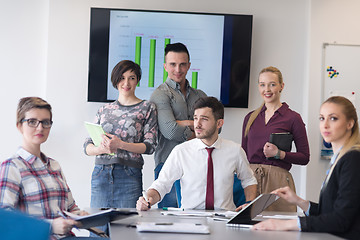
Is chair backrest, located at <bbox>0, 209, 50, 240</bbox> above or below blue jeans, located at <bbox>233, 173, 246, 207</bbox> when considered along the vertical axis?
above

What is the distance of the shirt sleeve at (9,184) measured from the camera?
2.34m

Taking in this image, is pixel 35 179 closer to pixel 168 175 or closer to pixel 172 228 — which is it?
pixel 172 228

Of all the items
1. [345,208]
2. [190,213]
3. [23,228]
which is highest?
[23,228]

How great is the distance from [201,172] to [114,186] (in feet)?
2.35

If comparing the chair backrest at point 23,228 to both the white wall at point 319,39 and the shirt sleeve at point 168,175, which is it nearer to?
the shirt sleeve at point 168,175

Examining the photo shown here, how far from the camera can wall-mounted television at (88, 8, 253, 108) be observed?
4.86m

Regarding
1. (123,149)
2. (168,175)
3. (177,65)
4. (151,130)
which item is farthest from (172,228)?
(177,65)

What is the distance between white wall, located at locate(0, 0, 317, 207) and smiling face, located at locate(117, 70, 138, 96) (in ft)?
4.22

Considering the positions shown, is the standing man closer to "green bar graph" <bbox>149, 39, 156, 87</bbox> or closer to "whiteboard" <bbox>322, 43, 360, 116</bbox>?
"green bar graph" <bbox>149, 39, 156, 87</bbox>

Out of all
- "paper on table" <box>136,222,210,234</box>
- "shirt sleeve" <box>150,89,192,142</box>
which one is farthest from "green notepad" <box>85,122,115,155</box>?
"paper on table" <box>136,222,210,234</box>

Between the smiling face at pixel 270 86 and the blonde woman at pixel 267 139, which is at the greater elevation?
the smiling face at pixel 270 86

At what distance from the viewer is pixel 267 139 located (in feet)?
11.8

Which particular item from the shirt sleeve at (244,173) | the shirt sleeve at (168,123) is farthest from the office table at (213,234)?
the shirt sleeve at (168,123)

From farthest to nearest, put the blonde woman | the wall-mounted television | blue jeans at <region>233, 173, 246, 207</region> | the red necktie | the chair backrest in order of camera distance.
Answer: the wall-mounted television
the blonde woman
blue jeans at <region>233, 173, 246, 207</region>
the red necktie
the chair backrest
